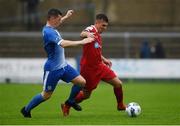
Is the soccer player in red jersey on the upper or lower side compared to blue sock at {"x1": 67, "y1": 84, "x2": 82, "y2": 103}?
upper

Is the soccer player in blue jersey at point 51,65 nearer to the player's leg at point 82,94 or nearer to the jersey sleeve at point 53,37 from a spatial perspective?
the jersey sleeve at point 53,37

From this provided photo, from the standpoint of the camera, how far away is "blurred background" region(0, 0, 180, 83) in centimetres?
3070

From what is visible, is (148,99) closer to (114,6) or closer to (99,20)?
(99,20)

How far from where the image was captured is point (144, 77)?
101 ft

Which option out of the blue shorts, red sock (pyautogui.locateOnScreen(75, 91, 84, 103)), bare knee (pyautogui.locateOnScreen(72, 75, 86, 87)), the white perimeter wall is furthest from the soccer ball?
the white perimeter wall

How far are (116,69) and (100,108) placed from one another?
42.5ft

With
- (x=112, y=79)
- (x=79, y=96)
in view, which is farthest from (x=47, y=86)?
(x=112, y=79)

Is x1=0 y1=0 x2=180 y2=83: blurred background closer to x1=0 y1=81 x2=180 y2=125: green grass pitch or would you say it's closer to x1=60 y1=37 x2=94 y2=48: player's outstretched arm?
x1=0 y1=81 x2=180 y2=125: green grass pitch

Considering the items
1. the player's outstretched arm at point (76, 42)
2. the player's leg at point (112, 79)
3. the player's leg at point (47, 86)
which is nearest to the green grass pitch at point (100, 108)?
the player's leg at point (47, 86)

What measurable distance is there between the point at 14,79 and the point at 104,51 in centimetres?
602

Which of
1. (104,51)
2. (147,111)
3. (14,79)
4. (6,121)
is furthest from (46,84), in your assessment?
(104,51)

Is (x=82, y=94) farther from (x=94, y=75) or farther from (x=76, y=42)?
(x=76, y=42)

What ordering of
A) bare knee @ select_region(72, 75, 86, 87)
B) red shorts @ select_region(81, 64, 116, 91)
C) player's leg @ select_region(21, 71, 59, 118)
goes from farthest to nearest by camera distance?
red shorts @ select_region(81, 64, 116, 91), bare knee @ select_region(72, 75, 86, 87), player's leg @ select_region(21, 71, 59, 118)

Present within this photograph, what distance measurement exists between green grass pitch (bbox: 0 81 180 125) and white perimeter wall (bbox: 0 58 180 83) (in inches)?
160
